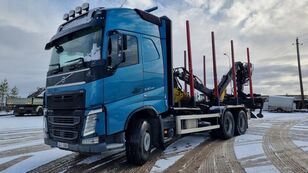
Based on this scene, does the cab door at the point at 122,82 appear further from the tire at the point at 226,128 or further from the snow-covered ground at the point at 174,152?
the tire at the point at 226,128

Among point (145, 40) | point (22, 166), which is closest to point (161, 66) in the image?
point (145, 40)

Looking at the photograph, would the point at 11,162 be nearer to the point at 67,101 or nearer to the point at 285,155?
the point at 67,101

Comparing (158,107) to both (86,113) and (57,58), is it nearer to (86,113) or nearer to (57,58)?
(86,113)

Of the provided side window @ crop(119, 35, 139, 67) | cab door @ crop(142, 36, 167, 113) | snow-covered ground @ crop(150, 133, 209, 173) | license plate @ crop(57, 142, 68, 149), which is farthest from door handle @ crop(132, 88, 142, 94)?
license plate @ crop(57, 142, 68, 149)

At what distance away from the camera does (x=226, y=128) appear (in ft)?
35.2

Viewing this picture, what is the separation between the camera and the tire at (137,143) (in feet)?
20.8

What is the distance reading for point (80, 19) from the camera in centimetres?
648

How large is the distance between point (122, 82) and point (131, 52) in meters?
0.76

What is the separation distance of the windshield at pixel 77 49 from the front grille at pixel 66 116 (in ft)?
2.23

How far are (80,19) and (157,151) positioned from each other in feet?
13.5

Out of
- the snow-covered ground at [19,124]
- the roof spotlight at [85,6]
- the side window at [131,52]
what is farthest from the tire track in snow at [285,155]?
the snow-covered ground at [19,124]

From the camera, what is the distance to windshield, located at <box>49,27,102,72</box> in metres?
5.94

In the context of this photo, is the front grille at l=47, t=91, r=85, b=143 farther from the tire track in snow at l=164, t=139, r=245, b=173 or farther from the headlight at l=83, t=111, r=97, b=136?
the tire track in snow at l=164, t=139, r=245, b=173

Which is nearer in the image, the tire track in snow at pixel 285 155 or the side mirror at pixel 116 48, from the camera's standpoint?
the side mirror at pixel 116 48
